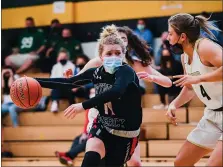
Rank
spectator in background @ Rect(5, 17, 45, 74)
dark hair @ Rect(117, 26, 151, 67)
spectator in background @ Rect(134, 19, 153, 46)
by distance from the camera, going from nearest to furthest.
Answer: dark hair @ Rect(117, 26, 151, 67), spectator in background @ Rect(134, 19, 153, 46), spectator in background @ Rect(5, 17, 45, 74)

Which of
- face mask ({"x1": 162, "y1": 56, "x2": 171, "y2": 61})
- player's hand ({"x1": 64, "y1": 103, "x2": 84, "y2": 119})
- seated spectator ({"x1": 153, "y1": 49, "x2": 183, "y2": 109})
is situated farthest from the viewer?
face mask ({"x1": 162, "y1": 56, "x2": 171, "y2": 61})

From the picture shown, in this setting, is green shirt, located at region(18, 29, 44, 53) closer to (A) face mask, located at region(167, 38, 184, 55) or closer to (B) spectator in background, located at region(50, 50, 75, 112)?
(B) spectator in background, located at region(50, 50, 75, 112)

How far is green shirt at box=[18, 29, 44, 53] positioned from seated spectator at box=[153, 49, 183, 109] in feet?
11.3

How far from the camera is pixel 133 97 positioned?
4.04 metres

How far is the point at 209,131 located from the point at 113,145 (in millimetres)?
810

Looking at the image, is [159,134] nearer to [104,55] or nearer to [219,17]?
[219,17]

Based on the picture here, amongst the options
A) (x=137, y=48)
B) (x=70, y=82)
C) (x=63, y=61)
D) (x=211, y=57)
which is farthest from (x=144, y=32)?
(x=211, y=57)

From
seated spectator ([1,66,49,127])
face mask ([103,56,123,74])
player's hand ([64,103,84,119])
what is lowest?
seated spectator ([1,66,49,127])

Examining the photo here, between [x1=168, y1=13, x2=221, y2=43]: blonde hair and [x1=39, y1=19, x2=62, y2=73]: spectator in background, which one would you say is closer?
[x1=168, y1=13, x2=221, y2=43]: blonde hair

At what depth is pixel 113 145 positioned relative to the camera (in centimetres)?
400

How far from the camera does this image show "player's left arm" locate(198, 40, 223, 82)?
11.1 ft

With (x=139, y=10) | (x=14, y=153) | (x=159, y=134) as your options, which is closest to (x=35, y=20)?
(x=139, y=10)

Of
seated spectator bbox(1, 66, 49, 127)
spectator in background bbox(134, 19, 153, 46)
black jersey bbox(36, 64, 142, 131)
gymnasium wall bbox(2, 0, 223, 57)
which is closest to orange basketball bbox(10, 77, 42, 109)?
black jersey bbox(36, 64, 142, 131)

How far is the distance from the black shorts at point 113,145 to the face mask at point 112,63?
1.67ft
